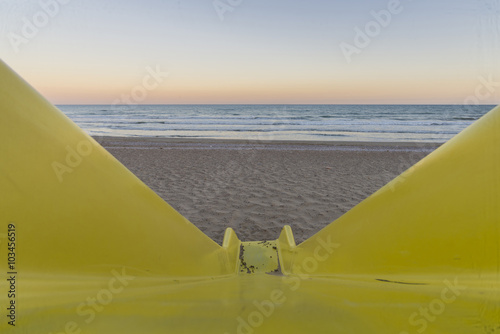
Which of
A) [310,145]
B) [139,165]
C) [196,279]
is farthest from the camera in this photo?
[310,145]

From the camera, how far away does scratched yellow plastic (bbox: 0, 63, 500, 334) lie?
781mm

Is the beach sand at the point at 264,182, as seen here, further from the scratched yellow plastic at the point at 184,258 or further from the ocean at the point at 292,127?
the ocean at the point at 292,127

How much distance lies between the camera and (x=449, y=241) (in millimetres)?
1002

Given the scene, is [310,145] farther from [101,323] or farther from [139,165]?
[101,323]

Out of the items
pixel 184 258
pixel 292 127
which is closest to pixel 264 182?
pixel 184 258

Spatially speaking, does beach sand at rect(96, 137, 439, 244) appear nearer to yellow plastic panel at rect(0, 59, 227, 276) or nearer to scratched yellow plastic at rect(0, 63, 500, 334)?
yellow plastic panel at rect(0, 59, 227, 276)

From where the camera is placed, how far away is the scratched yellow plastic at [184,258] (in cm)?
78

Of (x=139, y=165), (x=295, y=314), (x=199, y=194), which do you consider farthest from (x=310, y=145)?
(x=295, y=314)

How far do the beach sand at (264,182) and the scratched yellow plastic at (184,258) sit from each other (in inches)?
96.0

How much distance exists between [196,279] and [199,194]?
14.0 ft

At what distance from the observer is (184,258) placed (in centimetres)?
160

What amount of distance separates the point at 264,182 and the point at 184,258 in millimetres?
5010

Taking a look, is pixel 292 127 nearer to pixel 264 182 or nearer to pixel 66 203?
pixel 264 182

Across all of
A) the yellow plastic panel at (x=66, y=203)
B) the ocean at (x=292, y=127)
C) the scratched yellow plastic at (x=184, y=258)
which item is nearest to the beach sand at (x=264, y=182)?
the yellow plastic panel at (x=66, y=203)
